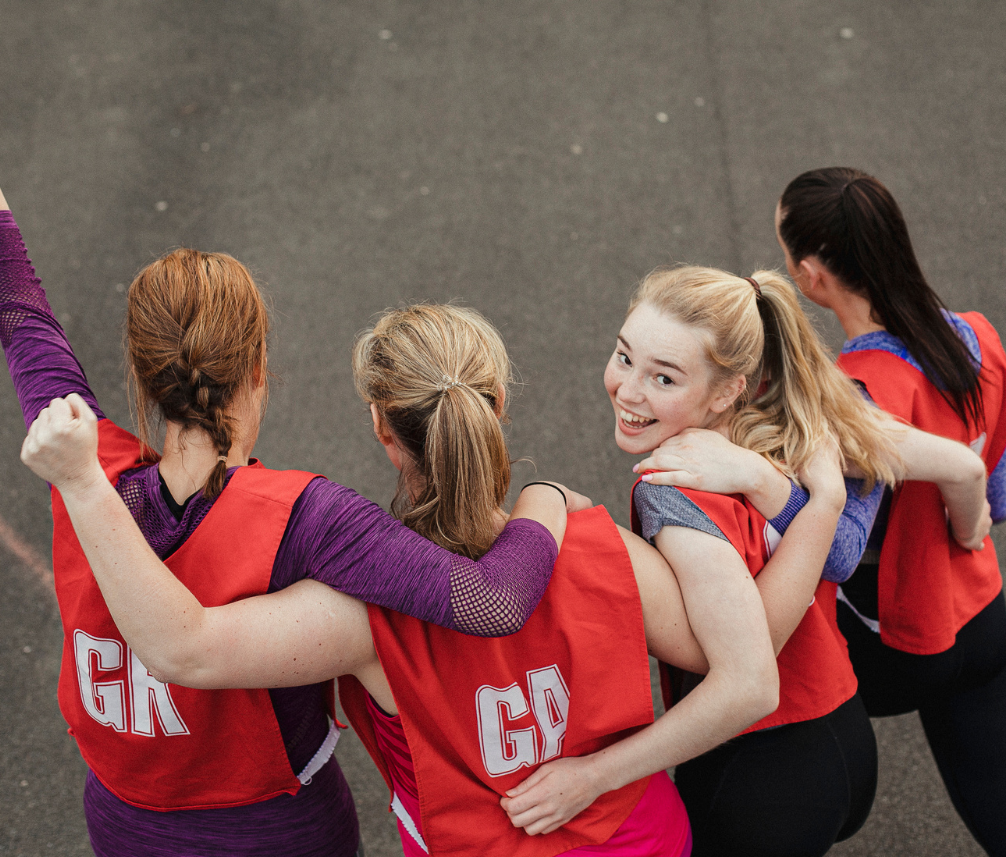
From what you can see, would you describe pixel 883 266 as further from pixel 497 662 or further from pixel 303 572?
pixel 303 572

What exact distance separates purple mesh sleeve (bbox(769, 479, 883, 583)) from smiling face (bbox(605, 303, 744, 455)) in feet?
0.82

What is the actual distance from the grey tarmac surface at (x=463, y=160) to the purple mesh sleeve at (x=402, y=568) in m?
2.12

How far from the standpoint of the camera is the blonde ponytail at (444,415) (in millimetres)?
1499

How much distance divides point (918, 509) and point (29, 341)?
6.23ft

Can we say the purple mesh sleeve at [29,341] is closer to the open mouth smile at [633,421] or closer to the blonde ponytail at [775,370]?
the open mouth smile at [633,421]

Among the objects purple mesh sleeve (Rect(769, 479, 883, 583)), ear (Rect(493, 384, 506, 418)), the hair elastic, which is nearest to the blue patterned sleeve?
purple mesh sleeve (Rect(769, 479, 883, 583))

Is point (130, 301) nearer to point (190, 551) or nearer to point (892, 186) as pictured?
point (190, 551)

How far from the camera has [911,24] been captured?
201 inches

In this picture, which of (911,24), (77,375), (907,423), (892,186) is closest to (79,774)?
(77,375)

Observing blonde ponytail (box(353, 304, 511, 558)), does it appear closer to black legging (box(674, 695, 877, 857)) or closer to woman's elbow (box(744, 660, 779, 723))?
woman's elbow (box(744, 660, 779, 723))

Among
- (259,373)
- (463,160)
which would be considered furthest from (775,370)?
(463,160)

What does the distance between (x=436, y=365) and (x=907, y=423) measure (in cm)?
106

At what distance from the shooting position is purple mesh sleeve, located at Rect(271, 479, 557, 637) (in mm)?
1361

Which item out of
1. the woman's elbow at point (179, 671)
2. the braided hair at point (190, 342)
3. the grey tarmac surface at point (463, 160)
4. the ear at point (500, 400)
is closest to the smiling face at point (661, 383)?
the ear at point (500, 400)
